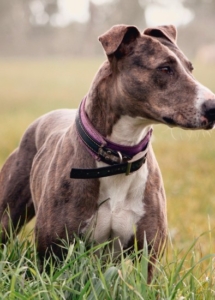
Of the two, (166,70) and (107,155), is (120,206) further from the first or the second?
(166,70)

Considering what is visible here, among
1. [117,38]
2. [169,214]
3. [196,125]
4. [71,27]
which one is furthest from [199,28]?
[196,125]

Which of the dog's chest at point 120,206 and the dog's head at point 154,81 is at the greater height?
the dog's head at point 154,81

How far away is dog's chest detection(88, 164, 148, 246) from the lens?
13.2 feet

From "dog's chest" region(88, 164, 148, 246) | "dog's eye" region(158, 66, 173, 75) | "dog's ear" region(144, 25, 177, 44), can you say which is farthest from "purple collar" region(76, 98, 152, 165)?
"dog's ear" region(144, 25, 177, 44)

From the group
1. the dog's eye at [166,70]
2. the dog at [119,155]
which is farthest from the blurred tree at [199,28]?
the dog's eye at [166,70]

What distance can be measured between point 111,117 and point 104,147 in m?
0.19

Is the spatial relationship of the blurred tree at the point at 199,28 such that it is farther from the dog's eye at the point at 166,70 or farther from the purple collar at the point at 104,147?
the dog's eye at the point at 166,70

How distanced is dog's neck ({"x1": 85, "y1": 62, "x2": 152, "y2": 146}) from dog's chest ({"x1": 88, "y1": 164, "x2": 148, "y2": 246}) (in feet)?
0.83

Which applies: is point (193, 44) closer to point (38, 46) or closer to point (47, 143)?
point (38, 46)

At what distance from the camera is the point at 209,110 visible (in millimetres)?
3521

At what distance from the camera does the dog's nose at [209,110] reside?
138 inches

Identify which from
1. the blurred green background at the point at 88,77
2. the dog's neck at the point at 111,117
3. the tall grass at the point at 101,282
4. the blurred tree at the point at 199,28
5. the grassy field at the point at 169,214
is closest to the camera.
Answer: the tall grass at the point at 101,282

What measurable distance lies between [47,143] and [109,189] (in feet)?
2.74

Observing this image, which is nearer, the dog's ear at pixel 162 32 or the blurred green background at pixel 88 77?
the dog's ear at pixel 162 32
